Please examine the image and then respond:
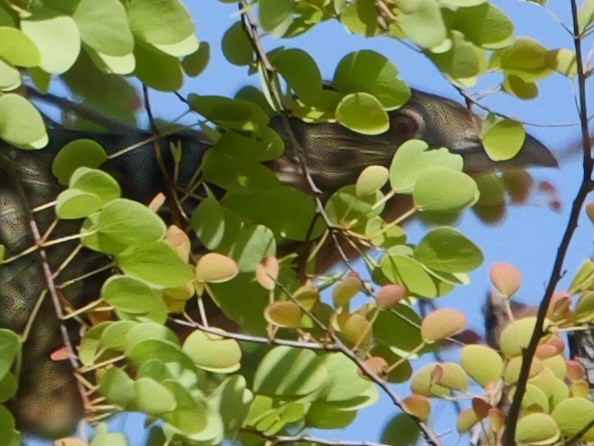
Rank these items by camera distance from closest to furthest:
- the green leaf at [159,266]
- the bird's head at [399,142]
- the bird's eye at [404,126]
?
the green leaf at [159,266] < the bird's head at [399,142] < the bird's eye at [404,126]

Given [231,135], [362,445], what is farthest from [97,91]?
[362,445]

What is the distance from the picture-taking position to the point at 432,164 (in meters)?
0.97

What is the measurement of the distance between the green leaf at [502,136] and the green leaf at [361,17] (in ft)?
0.58

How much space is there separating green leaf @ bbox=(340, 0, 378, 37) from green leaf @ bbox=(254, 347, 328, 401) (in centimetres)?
27

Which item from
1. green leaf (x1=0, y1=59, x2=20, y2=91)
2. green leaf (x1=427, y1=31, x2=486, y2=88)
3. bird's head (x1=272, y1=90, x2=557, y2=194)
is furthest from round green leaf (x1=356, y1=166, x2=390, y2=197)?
bird's head (x1=272, y1=90, x2=557, y2=194)

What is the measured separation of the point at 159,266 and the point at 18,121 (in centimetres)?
15

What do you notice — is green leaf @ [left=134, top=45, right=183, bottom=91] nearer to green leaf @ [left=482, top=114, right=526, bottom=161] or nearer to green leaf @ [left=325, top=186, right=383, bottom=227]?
green leaf @ [left=325, top=186, right=383, bottom=227]

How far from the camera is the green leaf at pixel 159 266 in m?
0.85

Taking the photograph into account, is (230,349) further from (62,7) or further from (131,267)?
(62,7)

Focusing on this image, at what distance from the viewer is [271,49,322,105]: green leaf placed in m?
0.99

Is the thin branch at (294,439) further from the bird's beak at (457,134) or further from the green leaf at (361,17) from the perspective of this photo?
the bird's beak at (457,134)

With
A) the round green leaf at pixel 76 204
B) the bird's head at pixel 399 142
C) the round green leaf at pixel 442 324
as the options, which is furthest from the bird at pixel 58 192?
the round green leaf at pixel 442 324

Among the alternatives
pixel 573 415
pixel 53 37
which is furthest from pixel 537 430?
pixel 53 37

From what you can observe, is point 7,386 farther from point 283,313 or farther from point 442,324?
point 442,324
